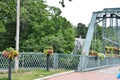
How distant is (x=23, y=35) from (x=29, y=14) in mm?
2096

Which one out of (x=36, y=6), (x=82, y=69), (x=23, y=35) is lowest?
(x=82, y=69)

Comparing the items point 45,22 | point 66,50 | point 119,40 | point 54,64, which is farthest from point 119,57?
point 54,64

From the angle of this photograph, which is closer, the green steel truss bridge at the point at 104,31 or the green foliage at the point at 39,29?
the green steel truss bridge at the point at 104,31

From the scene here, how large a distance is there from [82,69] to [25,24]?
11.5 meters

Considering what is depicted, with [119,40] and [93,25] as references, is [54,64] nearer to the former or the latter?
[93,25]

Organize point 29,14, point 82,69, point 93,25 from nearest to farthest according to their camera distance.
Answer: point 82,69 < point 93,25 < point 29,14

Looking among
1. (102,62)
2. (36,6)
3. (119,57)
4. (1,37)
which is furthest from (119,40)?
(1,37)

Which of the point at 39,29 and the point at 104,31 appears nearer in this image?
the point at 104,31

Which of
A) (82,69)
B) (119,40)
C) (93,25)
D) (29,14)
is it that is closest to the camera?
(82,69)

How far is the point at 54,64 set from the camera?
60.1ft

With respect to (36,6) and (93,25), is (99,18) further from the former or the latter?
(36,6)

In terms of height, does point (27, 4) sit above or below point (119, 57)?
above

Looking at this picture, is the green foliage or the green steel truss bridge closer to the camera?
the green steel truss bridge

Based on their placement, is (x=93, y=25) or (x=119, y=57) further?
(x=119, y=57)
